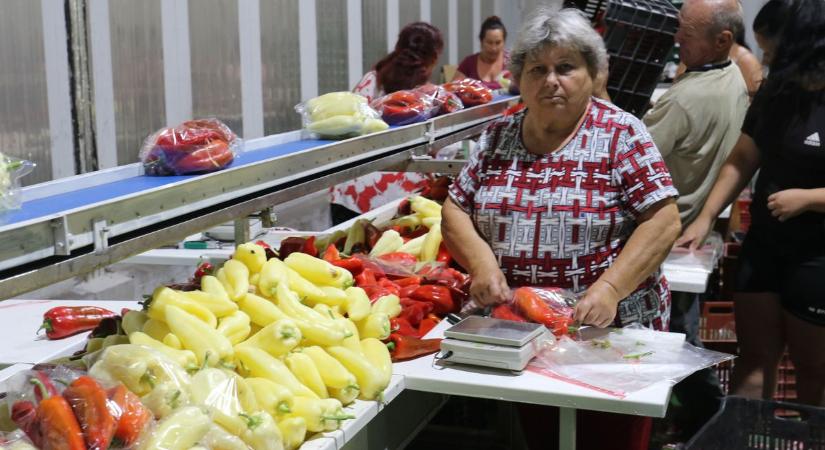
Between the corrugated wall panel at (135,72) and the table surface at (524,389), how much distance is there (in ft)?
9.63

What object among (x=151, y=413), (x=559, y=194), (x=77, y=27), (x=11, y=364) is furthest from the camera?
(x=77, y=27)

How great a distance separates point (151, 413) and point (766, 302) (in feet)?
9.65

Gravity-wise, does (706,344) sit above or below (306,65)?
below

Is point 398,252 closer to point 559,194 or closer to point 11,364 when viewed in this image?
point 559,194

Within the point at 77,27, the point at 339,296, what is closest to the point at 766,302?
the point at 339,296

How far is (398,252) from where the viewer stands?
3939 millimetres

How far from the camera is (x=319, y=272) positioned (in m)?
2.97

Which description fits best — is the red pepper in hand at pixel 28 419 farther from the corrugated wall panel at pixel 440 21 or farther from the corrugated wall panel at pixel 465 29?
the corrugated wall panel at pixel 465 29

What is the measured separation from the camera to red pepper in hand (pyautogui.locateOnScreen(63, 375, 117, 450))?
1810 millimetres

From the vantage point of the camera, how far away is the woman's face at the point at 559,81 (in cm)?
305

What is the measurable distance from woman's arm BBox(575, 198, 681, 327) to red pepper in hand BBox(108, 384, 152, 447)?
4.74ft

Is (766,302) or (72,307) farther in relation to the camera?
(766,302)

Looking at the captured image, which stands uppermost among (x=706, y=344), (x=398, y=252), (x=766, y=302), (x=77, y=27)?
(x=77, y=27)

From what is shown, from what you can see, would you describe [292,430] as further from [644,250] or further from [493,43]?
[493,43]
